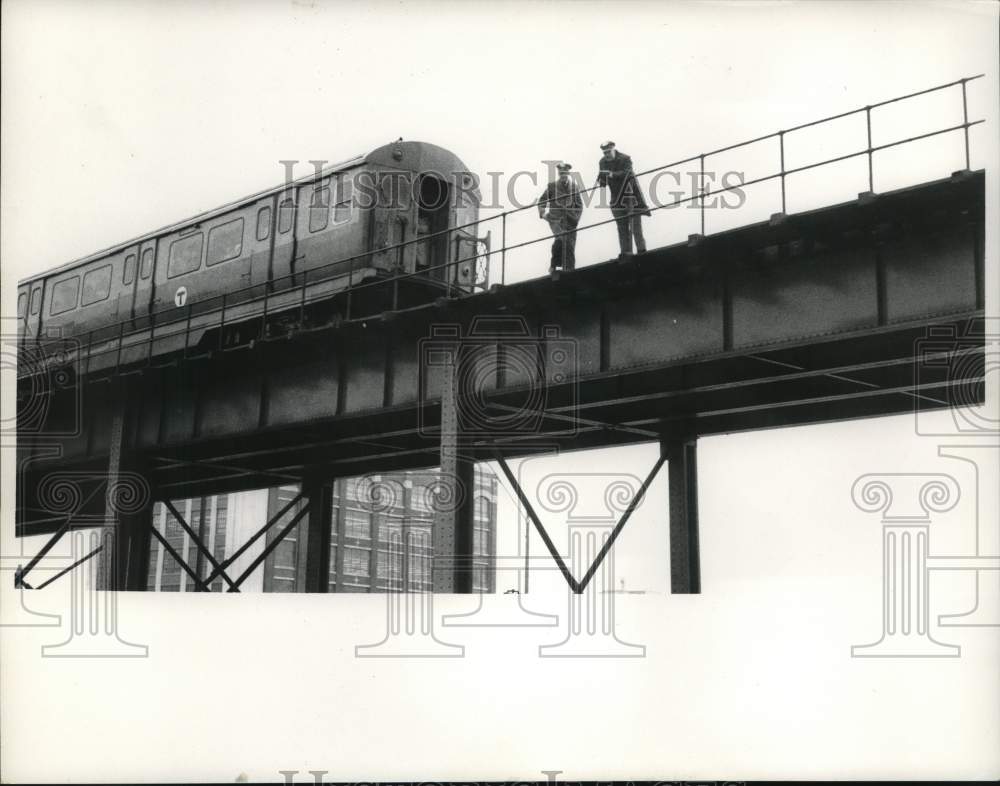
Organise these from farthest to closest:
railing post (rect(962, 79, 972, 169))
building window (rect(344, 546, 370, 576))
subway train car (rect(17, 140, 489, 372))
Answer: building window (rect(344, 546, 370, 576))
subway train car (rect(17, 140, 489, 372))
railing post (rect(962, 79, 972, 169))

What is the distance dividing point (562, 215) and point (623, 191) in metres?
1.17

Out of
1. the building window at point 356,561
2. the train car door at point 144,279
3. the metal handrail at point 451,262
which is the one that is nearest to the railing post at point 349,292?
the metal handrail at point 451,262

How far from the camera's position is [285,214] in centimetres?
2192

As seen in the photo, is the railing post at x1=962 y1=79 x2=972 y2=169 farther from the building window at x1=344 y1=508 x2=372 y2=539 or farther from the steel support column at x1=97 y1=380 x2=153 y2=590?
the building window at x1=344 y1=508 x2=372 y2=539

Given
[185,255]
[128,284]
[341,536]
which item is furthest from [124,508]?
[341,536]

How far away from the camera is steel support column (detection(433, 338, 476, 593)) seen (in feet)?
53.7

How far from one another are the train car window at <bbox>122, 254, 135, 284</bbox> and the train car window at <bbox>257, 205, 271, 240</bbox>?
4.17 m

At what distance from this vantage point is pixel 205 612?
39.7 feet

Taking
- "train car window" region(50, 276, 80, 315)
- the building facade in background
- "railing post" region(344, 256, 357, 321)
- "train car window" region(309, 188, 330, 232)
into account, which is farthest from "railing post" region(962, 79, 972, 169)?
the building facade in background

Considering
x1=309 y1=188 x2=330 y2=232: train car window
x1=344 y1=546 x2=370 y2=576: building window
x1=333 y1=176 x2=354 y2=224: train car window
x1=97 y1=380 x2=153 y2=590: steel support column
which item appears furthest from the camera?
x1=344 y1=546 x2=370 y2=576: building window

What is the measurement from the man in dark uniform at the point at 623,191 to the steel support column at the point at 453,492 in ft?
10.5

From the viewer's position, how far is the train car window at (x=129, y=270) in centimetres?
2488

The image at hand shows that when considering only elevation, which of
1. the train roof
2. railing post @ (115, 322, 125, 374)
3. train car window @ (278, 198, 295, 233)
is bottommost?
railing post @ (115, 322, 125, 374)

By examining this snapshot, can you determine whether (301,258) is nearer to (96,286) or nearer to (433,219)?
(433,219)
